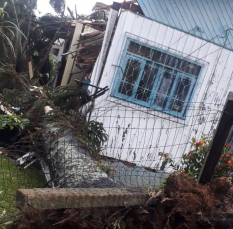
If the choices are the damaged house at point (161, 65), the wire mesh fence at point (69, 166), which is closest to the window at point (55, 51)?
the damaged house at point (161, 65)

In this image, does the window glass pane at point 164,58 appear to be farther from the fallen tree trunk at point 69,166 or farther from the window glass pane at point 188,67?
the fallen tree trunk at point 69,166

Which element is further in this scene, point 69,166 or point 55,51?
point 55,51

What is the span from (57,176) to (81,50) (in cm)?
702

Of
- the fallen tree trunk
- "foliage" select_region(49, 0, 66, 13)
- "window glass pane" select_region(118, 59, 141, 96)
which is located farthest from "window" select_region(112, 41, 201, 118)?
"foliage" select_region(49, 0, 66, 13)

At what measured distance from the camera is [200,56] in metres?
7.80

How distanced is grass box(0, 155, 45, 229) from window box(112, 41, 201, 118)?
3.08 m

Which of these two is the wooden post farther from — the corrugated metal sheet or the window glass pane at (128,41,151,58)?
the corrugated metal sheet

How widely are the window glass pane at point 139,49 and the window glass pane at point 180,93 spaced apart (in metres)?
0.96

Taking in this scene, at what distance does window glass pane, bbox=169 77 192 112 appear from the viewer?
7.90 metres

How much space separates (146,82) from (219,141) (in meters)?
5.05

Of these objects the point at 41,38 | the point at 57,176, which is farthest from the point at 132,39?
the point at 41,38

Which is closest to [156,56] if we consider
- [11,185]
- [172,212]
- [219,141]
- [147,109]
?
[147,109]

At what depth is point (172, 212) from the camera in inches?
96.9

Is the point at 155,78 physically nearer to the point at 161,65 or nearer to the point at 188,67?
the point at 161,65
